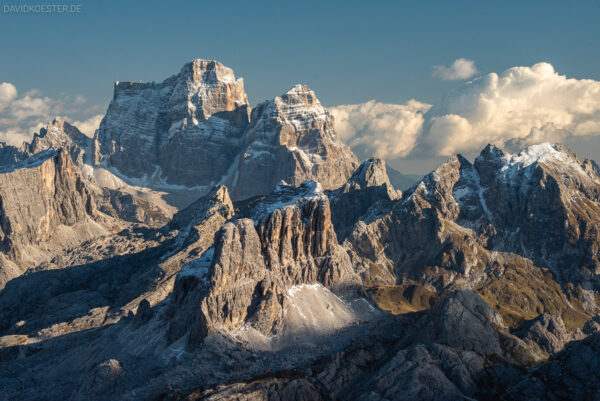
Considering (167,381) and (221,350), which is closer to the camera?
(167,381)

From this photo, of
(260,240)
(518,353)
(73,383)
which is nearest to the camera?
(518,353)

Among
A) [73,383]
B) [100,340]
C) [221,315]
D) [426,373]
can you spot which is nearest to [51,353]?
[100,340]

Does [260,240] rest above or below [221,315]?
above

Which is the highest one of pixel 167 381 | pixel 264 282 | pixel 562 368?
pixel 264 282

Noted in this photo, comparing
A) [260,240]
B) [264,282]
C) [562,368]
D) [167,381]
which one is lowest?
[562,368]

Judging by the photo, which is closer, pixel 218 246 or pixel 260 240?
pixel 218 246

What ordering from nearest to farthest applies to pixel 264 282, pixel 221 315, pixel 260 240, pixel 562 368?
1. pixel 562 368
2. pixel 221 315
3. pixel 264 282
4. pixel 260 240

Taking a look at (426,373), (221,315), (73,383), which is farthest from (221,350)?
(426,373)

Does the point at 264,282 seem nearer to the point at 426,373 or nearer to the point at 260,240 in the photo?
the point at 260,240

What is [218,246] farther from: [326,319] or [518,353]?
[518,353]
